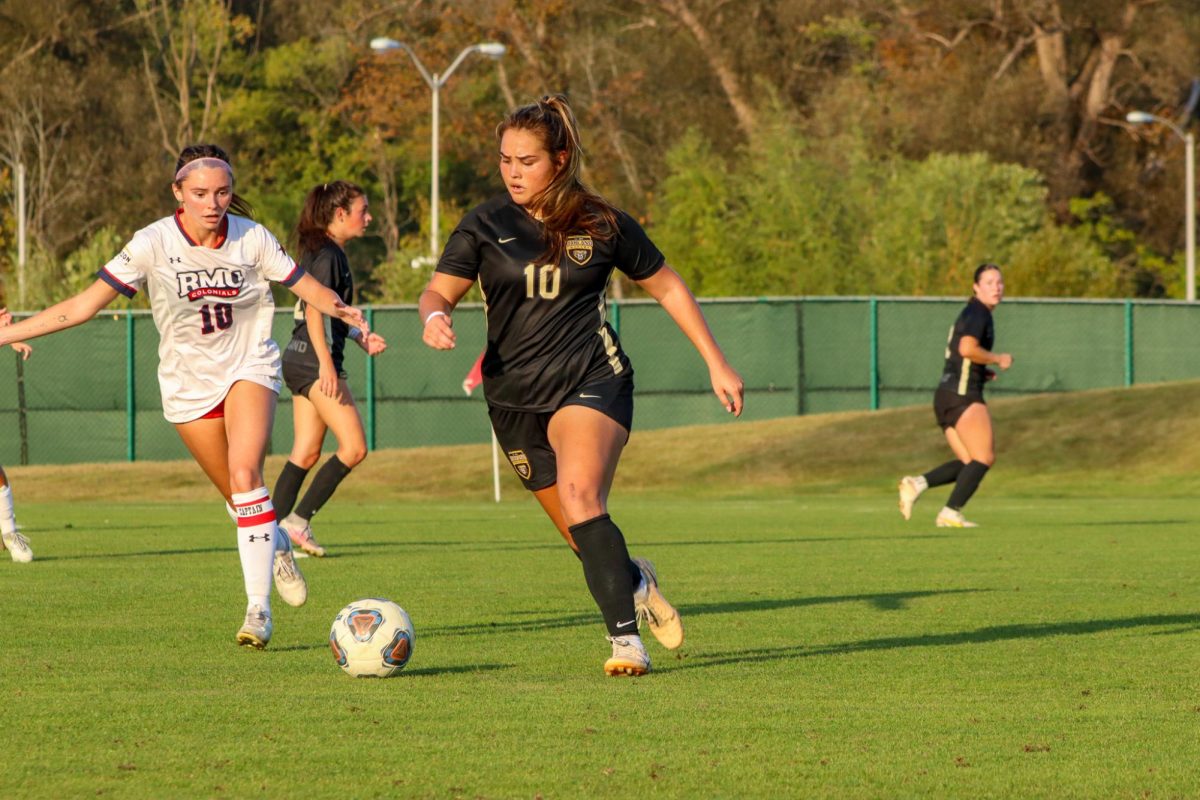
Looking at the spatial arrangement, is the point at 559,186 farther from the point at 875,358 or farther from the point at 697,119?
the point at 697,119

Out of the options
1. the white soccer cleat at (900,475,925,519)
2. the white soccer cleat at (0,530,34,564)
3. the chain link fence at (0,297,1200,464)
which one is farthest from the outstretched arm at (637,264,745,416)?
the chain link fence at (0,297,1200,464)

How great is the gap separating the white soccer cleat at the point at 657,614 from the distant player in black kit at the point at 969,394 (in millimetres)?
9468

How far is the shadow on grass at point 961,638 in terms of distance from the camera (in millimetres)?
8109

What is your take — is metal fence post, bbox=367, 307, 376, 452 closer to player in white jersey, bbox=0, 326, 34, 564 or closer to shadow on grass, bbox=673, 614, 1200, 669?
player in white jersey, bbox=0, 326, 34, 564

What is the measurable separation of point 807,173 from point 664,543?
29.6 metres

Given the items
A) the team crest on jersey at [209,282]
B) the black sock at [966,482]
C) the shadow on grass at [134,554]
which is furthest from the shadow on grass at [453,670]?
the black sock at [966,482]

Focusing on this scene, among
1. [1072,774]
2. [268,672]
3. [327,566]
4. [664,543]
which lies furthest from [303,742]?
[664,543]

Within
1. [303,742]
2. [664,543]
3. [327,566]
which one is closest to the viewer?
[303,742]

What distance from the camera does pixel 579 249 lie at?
7500 millimetres

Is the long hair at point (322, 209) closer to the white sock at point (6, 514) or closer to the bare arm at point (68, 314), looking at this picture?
the white sock at point (6, 514)

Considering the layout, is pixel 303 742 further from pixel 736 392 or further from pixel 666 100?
pixel 666 100

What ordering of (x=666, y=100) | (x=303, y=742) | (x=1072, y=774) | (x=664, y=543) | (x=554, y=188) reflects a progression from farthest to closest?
(x=666, y=100), (x=664, y=543), (x=554, y=188), (x=303, y=742), (x=1072, y=774)

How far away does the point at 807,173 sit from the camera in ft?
145

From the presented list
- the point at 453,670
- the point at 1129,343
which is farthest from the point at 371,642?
the point at 1129,343
